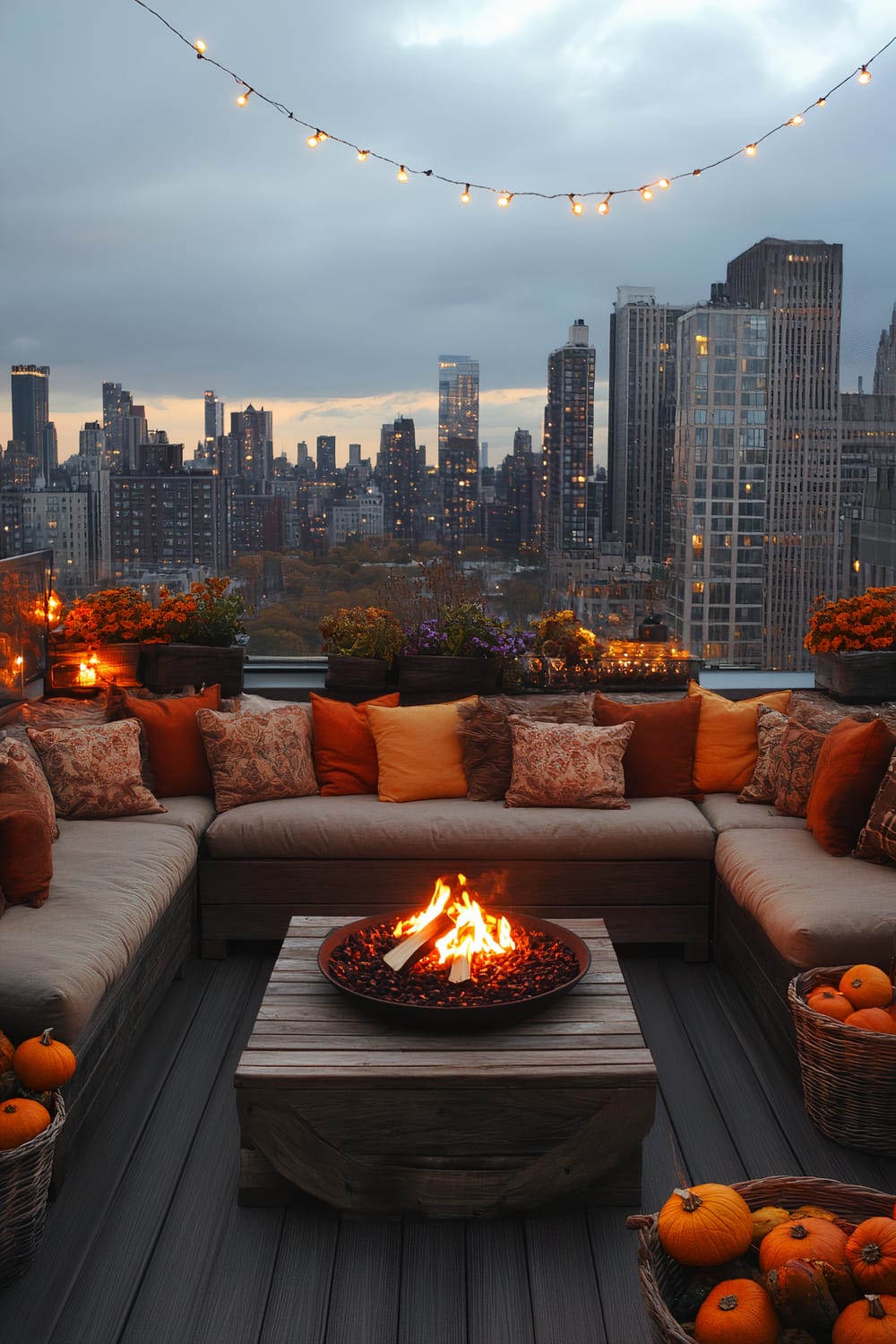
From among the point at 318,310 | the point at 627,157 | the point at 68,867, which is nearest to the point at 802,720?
the point at 68,867

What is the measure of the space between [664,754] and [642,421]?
108 inches

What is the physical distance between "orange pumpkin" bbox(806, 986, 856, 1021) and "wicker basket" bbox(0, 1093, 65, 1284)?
184 centimetres

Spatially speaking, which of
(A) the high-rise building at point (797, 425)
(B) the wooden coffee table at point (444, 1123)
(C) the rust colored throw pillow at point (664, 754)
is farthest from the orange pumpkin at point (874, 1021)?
(A) the high-rise building at point (797, 425)

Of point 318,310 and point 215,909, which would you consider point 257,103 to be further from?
point 215,909

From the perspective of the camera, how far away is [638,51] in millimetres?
5535

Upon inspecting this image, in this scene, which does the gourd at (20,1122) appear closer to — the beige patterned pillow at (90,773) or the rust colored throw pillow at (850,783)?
the beige patterned pillow at (90,773)

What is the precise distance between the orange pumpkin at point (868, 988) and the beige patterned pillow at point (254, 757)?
2206 millimetres

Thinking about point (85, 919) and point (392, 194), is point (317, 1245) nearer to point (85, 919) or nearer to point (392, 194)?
point (85, 919)

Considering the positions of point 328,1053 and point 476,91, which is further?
point 476,91

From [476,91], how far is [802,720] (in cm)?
382

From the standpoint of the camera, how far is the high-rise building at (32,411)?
660cm

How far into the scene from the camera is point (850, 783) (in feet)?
11.7

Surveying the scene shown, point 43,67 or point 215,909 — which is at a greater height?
point 43,67

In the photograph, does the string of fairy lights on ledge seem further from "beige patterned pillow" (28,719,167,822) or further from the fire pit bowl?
the fire pit bowl
